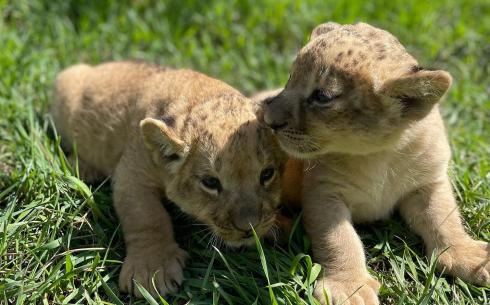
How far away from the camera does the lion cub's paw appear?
15.8 ft

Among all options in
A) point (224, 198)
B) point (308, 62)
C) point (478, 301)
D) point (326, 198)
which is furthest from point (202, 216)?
point (478, 301)

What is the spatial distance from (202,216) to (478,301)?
2.06 meters

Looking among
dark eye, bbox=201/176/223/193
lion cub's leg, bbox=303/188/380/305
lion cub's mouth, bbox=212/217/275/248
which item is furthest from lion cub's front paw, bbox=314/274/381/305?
dark eye, bbox=201/176/223/193

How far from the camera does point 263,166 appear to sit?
4.77 metres

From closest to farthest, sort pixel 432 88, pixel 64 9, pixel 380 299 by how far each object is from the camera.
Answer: pixel 432 88, pixel 380 299, pixel 64 9

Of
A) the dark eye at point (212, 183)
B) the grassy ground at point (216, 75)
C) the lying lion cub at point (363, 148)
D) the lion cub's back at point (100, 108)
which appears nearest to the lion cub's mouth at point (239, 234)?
the grassy ground at point (216, 75)

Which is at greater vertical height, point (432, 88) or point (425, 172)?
point (432, 88)

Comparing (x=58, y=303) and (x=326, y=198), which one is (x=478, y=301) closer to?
(x=326, y=198)

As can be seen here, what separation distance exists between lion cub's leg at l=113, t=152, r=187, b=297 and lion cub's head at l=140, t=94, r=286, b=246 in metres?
0.26

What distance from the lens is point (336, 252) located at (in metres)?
4.76

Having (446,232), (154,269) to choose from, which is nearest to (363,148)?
(446,232)

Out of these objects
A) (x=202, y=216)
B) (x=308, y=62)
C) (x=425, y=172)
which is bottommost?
(x=202, y=216)

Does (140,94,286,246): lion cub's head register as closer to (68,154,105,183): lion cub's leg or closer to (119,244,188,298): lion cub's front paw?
(119,244,188,298): lion cub's front paw

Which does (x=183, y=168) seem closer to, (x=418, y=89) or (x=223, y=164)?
(x=223, y=164)
